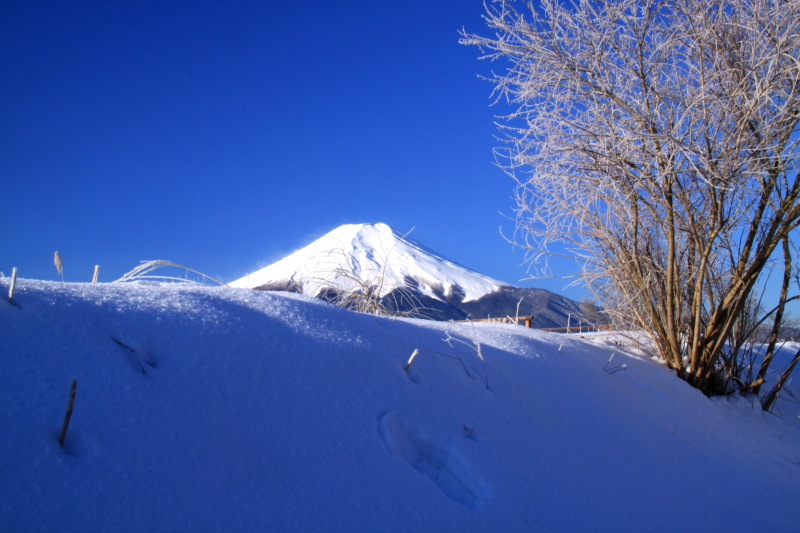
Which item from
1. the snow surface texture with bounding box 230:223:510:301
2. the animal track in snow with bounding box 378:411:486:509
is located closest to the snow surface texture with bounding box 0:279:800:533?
the animal track in snow with bounding box 378:411:486:509

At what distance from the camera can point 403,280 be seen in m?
3.71

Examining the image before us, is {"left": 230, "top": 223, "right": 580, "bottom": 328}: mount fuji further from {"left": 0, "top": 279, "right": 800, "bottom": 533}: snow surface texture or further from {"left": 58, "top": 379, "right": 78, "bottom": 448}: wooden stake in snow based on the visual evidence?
{"left": 58, "top": 379, "right": 78, "bottom": 448}: wooden stake in snow

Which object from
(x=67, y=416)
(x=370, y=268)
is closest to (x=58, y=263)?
(x=67, y=416)

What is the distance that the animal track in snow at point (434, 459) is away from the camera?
134 cm

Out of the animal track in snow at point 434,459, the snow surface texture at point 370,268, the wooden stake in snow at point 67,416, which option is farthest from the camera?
the snow surface texture at point 370,268

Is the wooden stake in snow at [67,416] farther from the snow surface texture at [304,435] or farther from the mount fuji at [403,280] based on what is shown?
the mount fuji at [403,280]

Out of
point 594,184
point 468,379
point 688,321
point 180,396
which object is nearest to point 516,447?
point 468,379

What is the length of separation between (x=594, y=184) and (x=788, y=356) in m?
4.87

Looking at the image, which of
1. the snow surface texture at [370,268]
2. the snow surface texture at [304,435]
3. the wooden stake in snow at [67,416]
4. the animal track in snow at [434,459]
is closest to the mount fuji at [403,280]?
the snow surface texture at [370,268]

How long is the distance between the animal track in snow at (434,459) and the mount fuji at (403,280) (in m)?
1.29

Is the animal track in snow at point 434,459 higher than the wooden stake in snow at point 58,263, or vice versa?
the wooden stake in snow at point 58,263

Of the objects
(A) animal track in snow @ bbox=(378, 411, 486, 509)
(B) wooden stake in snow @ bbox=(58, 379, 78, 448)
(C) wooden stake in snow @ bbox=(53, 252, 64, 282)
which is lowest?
(A) animal track in snow @ bbox=(378, 411, 486, 509)

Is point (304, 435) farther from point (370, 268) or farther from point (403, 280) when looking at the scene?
point (403, 280)

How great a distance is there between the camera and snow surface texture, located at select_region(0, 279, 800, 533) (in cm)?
96
